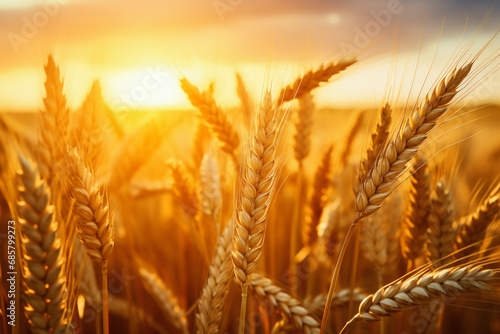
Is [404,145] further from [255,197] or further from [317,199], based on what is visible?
[317,199]

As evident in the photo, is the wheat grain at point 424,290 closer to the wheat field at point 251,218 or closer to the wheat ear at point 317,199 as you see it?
the wheat field at point 251,218

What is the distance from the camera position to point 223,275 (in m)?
0.95

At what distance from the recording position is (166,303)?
1336 mm

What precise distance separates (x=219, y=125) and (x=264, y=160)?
18.8 inches

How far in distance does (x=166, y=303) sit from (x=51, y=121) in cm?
80

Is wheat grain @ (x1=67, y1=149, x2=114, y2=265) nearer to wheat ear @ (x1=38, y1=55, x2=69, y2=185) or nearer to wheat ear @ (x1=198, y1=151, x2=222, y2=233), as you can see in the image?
wheat ear @ (x1=38, y1=55, x2=69, y2=185)

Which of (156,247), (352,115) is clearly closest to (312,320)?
(156,247)

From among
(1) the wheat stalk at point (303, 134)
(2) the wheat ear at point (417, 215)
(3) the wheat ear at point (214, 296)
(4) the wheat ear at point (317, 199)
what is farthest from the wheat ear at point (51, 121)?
(2) the wheat ear at point (417, 215)

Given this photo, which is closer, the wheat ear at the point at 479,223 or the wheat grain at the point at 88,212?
the wheat grain at the point at 88,212

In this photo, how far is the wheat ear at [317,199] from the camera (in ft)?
5.34

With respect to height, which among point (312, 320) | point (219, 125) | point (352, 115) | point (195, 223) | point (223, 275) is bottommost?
point (312, 320)

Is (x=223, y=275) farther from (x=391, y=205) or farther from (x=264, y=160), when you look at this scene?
(x=391, y=205)

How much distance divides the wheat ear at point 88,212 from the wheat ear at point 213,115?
1.71ft

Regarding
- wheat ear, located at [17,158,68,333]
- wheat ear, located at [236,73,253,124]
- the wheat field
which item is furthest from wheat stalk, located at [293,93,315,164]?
wheat ear, located at [17,158,68,333]
